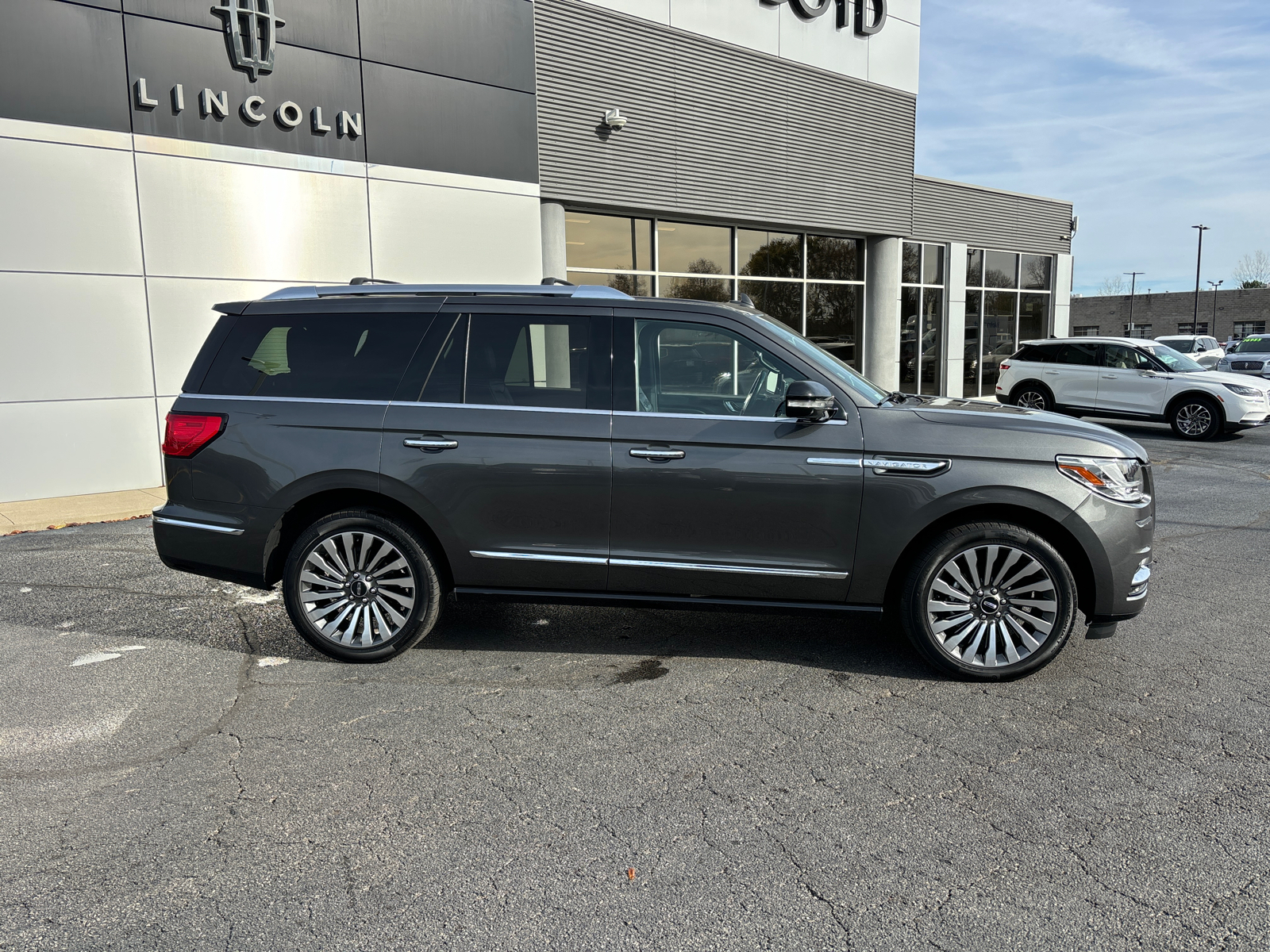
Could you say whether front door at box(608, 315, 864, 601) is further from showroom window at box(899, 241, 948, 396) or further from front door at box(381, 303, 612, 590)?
showroom window at box(899, 241, 948, 396)

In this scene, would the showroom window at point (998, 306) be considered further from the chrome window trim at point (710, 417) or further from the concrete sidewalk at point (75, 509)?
the chrome window trim at point (710, 417)

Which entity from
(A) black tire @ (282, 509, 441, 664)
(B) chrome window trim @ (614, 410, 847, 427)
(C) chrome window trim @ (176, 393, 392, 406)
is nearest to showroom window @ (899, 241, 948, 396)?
(B) chrome window trim @ (614, 410, 847, 427)

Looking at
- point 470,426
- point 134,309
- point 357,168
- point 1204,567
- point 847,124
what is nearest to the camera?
point 470,426

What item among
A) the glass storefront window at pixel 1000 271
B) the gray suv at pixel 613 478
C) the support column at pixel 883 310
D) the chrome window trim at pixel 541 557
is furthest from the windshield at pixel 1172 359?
the chrome window trim at pixel 541 557

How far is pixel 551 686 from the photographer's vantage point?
14.8 ft

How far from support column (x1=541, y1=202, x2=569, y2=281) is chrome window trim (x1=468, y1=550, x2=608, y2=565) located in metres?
10.1

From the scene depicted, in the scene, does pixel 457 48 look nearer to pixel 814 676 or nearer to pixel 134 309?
pixel 134 309

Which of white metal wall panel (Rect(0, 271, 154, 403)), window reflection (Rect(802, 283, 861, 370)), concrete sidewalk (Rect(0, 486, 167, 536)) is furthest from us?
window reflection (Rect(802, 283, 861, 370))

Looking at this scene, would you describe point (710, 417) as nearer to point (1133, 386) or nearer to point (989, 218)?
point (1133, 386)

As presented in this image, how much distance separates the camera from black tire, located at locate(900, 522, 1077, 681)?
14.5 feet

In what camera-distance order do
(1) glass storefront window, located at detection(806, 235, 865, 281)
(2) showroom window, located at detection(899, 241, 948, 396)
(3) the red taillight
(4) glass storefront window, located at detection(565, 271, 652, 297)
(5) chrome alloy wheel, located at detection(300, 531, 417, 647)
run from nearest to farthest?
(5) chrome alloy wheel, located at detection(300, 531, 417, 647) < (3) the red taillight < (4) glass storefront window, located at detection(565, 271, 652, 297) < (1) glass storefront window, located at detection(806, 235, 865, 281) < (2) showroom window, located at detection(899, 241, 948, 396)

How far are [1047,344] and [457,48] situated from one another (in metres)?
11.7

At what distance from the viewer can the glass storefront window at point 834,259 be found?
61.8 feet

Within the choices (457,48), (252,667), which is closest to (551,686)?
(252,667)
